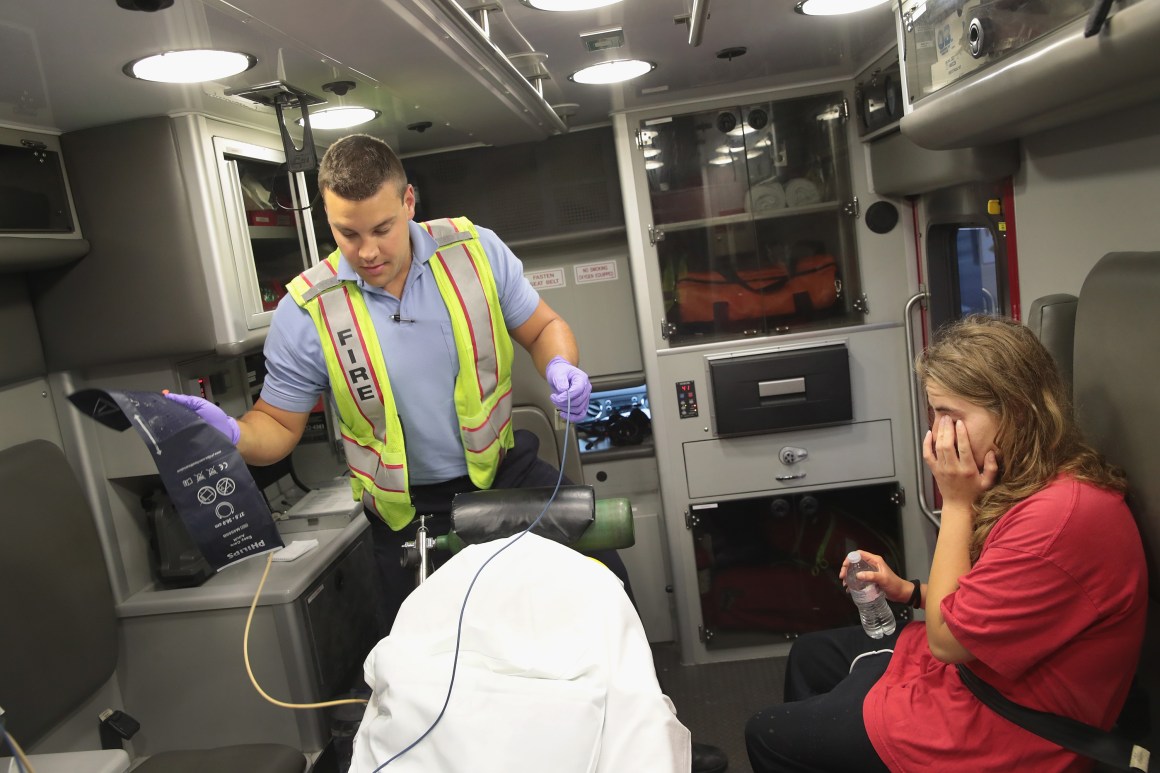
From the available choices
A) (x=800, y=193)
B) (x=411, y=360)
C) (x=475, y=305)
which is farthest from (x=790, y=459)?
(x=411, y=360)

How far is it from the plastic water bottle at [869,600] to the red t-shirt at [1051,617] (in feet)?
1.47

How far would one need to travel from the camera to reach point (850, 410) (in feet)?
12.3

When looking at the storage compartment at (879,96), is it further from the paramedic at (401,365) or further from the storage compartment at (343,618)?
the storage compartment at (343,618)

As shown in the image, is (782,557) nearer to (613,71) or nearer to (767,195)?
(767,195)

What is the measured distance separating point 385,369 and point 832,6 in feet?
5.47

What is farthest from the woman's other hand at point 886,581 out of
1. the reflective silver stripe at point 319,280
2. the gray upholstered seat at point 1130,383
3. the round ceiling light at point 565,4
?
the reflective silver stripe at point 319,280

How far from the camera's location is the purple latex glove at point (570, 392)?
2410mm

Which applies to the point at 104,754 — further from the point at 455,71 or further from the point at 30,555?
the point at 455,71

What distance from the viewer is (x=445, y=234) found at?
275cm

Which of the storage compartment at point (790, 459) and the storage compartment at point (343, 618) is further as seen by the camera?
the storage compartment at point (790, 459)

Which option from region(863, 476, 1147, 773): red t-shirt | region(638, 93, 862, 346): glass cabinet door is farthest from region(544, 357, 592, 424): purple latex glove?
region(638, 93, 862, 346): glass cabinet door

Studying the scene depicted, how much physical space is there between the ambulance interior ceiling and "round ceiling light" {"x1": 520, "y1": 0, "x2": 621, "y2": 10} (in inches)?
2.2

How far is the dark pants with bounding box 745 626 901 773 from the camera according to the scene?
2.16 meters

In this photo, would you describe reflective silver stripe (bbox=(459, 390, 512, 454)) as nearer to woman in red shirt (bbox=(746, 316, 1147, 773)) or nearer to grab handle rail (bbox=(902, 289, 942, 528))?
woman in red shirt (bbox=(746, 316, 1147, 773))
